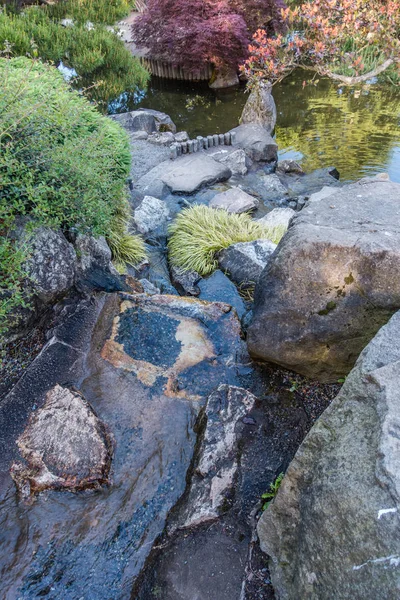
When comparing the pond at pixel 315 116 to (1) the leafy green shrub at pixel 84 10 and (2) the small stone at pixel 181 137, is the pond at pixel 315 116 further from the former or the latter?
(1) the leafy green shrub at pixel 84 10

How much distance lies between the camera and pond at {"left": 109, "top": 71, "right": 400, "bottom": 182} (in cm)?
876

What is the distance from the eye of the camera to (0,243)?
3.02 metres

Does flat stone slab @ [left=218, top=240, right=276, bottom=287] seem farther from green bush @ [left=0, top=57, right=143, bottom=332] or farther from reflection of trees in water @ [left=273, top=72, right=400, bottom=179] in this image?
reflection of trees in water @ [left=273, top=72, right=400, bottom=179]

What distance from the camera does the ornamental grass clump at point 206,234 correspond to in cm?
558

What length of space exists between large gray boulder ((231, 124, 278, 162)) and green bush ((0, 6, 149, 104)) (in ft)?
10.3

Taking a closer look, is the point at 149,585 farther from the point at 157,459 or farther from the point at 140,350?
the point at 140,350

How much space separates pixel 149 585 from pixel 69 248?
2.57m

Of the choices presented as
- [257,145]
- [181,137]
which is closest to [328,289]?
[257,145]

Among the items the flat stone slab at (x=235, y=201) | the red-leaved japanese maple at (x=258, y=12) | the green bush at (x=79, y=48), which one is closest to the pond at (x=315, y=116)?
the green bush at (x=79, y=48)

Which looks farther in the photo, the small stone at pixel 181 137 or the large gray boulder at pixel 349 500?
the small stone at pixel 181 137

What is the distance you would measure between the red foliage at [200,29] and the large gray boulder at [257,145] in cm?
417

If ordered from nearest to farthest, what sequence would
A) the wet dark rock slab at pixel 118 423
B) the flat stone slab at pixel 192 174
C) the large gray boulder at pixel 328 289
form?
the wet dark rock slab at pixel 118 423 < the large gray boulder at pixel 328 289 < the flat stone slab at pixel 192 174

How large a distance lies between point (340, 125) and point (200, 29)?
15.4ft

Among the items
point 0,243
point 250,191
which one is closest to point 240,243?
point 250,191
